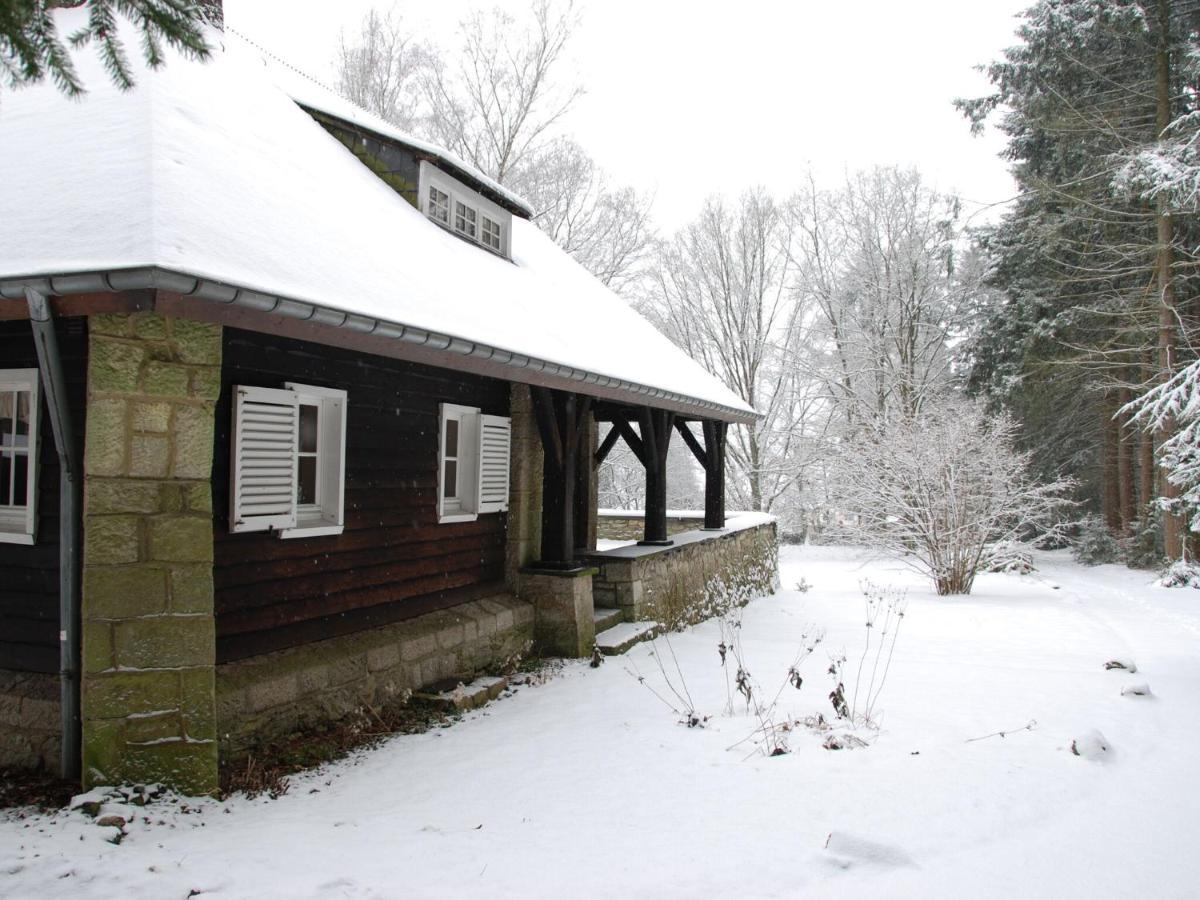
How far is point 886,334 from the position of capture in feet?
74.0

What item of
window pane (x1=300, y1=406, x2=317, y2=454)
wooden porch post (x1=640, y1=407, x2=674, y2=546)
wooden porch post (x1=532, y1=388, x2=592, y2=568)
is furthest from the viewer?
wooden porch post (x1=640, y1=407, x2=674, y2=546)

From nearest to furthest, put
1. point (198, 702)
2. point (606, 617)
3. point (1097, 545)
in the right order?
point (198, 702)
point (606, 617)
point (1097, 545)

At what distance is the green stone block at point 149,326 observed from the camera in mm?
3969

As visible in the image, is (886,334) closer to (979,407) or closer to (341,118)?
(979,407)

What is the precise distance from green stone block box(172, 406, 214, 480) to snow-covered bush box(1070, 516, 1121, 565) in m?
18.8

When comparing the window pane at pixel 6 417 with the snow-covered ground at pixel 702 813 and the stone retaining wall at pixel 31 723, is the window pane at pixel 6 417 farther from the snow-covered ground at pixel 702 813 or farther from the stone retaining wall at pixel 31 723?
the snow-covered ground at pixel 702 813

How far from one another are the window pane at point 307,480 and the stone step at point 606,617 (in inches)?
137

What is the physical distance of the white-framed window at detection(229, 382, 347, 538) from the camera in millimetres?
4855

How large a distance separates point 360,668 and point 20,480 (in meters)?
2.35

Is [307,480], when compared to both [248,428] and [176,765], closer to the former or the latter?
[248,428]

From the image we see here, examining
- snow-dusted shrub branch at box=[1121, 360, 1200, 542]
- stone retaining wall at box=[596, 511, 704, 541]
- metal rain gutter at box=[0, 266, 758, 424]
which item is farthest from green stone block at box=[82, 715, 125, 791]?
stone retaining wall at box=[596, 511, 704, 541]

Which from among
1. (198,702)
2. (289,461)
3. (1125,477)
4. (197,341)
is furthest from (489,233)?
(1125,477)

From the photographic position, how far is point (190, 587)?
411 cm

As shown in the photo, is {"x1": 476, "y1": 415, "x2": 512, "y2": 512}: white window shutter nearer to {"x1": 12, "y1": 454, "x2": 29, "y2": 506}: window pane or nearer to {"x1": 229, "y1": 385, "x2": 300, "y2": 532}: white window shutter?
{"x1": 229, "y1": 385, "x2": 300, "y2": 532}: white window shutter
